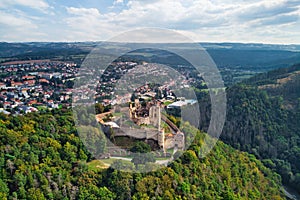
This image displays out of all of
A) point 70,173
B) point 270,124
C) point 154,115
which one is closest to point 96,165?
point 70,173

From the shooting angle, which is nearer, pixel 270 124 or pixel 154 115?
pixel 154 115

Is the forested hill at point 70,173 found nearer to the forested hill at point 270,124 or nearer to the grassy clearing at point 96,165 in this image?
the grassy clearing at point 96,165

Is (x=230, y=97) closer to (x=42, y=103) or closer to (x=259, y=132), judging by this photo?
(x=259, y=132)

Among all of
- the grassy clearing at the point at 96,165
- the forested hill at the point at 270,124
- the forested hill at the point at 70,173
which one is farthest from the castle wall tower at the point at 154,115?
the forested hill at the point at 270,124

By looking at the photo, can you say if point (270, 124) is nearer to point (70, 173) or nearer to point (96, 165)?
point (96, 165)

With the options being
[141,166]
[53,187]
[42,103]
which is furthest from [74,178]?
[42,103]

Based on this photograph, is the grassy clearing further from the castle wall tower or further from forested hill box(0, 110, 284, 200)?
the castle wall tower

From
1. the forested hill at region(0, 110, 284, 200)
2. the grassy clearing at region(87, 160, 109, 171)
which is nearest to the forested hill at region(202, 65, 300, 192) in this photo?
the forested hill at region(0, 110, 284, 200)
